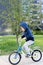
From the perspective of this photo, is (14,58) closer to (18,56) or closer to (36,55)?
(18,56)

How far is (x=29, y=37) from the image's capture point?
7.28 m

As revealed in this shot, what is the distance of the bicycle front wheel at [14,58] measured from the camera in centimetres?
712

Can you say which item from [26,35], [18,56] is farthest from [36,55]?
[26,35]

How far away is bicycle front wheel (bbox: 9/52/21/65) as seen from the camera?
7.12m

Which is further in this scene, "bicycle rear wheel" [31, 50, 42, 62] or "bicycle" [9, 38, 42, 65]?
"bicycle rear wheel" [31, 50, 42, 62]

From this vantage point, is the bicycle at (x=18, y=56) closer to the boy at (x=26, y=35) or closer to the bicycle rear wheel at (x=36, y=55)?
the bicycle rear wheel at (x=36, y=55)

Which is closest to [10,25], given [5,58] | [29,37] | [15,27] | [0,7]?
[15,27]

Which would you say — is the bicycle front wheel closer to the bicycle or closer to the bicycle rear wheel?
the bicycle

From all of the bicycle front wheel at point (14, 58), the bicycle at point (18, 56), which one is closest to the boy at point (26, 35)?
the bicycle at point (18, 56)

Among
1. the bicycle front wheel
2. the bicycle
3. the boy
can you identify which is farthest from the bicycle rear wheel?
the bicycle front wheel

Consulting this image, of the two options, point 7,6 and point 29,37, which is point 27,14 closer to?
point 7,6

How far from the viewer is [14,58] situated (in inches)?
283

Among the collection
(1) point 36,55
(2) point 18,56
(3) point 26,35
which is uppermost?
(3) point 26,35

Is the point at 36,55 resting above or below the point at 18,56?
below
